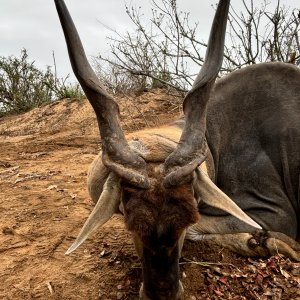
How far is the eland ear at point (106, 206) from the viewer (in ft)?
8.59

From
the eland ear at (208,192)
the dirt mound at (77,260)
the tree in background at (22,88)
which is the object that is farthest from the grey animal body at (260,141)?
the tree in background at (22,88)

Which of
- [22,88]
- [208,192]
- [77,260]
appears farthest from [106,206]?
[22,88]

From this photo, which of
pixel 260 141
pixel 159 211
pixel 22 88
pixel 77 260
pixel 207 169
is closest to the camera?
pixel 159 211

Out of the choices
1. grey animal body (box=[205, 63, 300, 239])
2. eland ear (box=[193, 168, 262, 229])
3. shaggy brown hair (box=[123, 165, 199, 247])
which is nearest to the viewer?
shaggy brown hair (box=[123, 165, 199, 247])

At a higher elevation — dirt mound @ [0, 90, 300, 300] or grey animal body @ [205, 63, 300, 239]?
grey animal body @ [205, 63, 300, 239]

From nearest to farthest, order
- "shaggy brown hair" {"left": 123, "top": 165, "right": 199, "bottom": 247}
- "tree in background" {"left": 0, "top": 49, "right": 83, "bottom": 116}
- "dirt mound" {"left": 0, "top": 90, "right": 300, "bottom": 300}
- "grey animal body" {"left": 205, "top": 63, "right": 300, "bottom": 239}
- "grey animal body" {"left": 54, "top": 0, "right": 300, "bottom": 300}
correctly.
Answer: "shaggy brown hair" {"left": 123, "top": 165, "right": 199, "bottom": 247} < "grey animal body" {"left": 54, "top": 0, "right": 300, "bottom": 300} < "dirt mound" {"left": 0, "top": 90, "right": 300, "bottom": 300} < "grey animal body" {"left": 205, "top": 63, "right": 300, "bottom": 239} < "tree in background" {"left": 0, "top": 49, "right": 83, "bottom": 116}

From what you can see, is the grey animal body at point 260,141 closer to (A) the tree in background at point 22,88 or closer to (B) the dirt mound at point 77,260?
(B) the dirt mound at point 77,260

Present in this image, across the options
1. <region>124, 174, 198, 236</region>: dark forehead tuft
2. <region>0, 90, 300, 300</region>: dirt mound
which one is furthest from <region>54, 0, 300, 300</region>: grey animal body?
<region>0, 90, 300, 300</region>: dirt mound

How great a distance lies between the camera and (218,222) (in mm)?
3898

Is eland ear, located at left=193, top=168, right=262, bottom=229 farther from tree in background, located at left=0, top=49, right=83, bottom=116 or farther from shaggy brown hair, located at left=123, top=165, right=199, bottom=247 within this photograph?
tree in background, located at left=0, top=49, right=83, bottom=116

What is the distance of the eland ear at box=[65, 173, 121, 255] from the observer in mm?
2617

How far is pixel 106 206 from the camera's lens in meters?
2.73

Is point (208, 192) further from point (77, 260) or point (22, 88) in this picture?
point (22, 88)

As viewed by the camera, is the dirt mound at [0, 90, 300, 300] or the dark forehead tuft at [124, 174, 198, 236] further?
the dirt mound at [0, 90, 300, 300]
